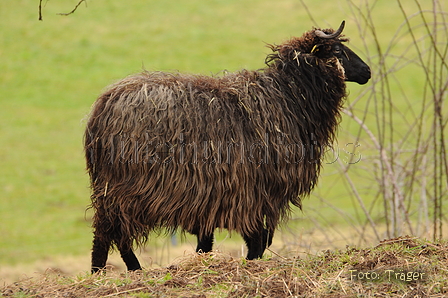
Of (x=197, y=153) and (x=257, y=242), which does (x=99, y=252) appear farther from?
(x=257, y=242)

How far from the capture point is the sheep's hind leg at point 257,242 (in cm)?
563

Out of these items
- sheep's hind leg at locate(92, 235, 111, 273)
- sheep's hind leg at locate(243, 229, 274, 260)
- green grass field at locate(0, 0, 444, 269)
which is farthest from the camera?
green grass field at locate(0, 0, 444, 269)

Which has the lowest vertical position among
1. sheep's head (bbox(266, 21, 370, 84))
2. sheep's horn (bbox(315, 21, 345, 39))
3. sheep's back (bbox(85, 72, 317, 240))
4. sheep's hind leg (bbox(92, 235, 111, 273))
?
sheep's hind leg (bbox(92, 235, 111, 273))

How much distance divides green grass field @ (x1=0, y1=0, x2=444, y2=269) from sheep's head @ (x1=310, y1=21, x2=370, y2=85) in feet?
33.1

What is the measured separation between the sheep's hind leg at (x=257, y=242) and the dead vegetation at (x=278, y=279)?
0.81 m

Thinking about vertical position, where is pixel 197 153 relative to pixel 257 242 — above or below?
above

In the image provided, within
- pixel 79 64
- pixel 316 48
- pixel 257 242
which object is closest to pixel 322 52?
pixel 316 48

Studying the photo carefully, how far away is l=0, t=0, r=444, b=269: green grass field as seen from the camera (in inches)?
663

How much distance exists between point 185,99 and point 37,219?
41.4 ft

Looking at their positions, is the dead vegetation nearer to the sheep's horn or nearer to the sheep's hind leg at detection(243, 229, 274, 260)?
the sheep's hind leg at detection(243, 229, 274, 260)

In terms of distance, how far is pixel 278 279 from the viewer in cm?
416

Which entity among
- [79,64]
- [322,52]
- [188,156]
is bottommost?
[188,156]

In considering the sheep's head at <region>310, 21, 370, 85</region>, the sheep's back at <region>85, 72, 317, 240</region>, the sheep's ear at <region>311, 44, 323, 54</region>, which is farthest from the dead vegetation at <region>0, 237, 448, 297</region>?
the sheep's ear at <region>311, 44, 323, 54</region>

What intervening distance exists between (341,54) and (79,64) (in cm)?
2304
